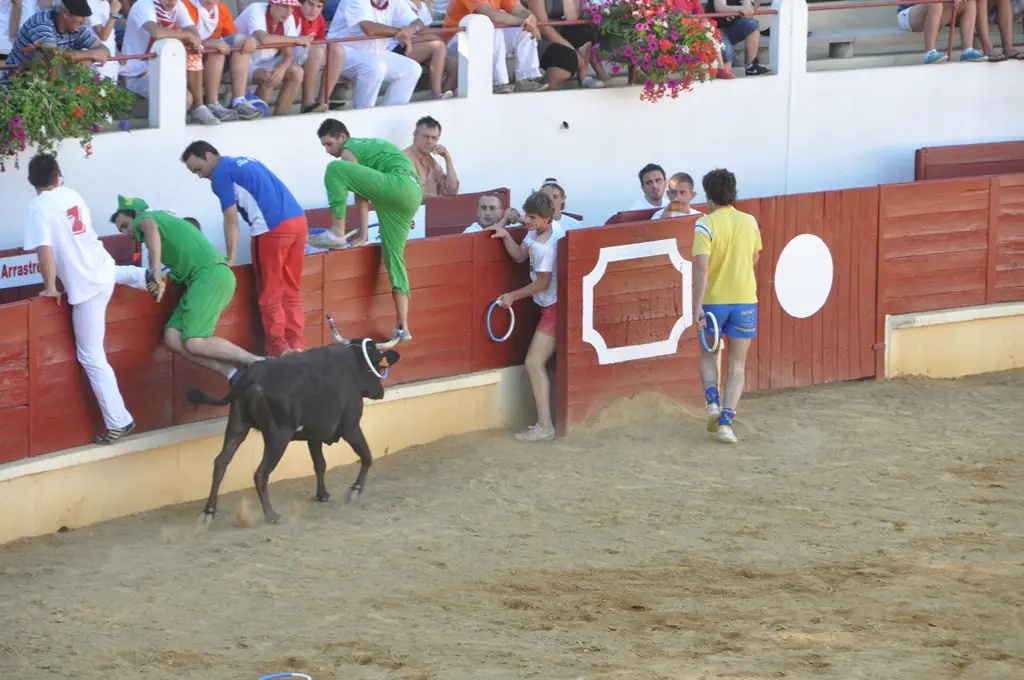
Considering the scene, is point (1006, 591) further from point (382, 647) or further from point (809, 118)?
Answer: point (809, 118)

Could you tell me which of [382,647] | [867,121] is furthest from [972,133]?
[382,647]

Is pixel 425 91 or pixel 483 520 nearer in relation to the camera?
pixel 483 520

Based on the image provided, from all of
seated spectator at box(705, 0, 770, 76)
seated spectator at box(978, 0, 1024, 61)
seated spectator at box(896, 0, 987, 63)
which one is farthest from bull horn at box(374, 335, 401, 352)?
seated spectator at box(978, 0, 1024, 61)

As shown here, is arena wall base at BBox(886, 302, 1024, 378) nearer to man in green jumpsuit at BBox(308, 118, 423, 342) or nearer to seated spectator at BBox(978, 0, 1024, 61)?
seated spectator at BBox(978, 0, 1024, 61)

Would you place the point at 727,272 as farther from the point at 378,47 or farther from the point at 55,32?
the point at 55,32

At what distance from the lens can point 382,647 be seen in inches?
256

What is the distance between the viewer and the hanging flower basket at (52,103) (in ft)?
29.9

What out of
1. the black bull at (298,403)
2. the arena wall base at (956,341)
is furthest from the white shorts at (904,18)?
the black bull at (298,403)

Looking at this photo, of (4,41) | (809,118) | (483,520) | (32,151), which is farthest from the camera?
(809,118)

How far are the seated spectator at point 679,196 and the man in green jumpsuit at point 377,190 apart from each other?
1.91 meters

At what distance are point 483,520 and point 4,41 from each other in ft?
14.2

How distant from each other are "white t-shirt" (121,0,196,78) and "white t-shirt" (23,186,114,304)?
239 cm

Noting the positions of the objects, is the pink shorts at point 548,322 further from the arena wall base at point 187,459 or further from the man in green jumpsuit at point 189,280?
the man in green jumpsuit at point 189,280

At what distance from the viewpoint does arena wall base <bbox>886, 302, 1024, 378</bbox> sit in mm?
11516
